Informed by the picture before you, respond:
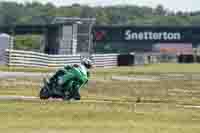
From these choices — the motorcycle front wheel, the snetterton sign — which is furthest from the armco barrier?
the snetterton sign

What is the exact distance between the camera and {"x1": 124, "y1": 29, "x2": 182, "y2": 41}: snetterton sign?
418 feet

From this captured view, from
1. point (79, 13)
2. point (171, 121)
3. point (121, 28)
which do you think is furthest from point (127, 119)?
point (79, 13)

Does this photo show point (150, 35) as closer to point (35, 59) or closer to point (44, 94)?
point (35, 59)

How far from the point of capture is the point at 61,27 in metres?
57.5

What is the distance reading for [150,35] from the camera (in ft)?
422

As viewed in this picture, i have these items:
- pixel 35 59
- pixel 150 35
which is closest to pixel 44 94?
pixel 35 59

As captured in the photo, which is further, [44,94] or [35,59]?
[35,59]

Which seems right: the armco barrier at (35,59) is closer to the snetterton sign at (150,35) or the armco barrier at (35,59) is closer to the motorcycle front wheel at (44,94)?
the motorcycle front wheel at (44,94)

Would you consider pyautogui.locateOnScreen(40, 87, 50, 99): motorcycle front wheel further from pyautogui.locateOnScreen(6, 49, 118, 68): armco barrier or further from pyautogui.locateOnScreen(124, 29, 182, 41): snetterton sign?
pyautogui.locateOnScreen(124, 29, 182, 41): snetterton sign

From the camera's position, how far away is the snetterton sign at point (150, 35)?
127 metres

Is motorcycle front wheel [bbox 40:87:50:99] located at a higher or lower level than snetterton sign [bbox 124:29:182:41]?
lower

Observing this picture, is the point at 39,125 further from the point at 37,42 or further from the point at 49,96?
the point at 37,42

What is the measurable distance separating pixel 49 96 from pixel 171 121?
17.5ft

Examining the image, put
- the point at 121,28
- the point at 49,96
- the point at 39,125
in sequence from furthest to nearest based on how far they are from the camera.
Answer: the point at 121,28 → the point at 49,96 → the point at 39,125
